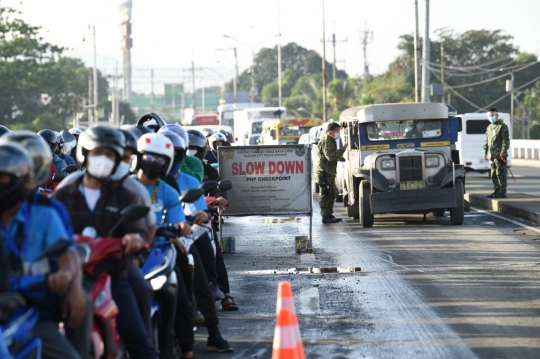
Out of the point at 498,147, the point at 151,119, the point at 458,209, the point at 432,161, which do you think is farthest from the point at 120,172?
the point at 498,147

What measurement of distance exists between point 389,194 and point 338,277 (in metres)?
6.99

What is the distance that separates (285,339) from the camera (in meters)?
6.69

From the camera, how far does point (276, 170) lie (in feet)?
52.4

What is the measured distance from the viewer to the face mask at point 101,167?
20.3ft

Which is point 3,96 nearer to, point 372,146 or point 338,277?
point 372,146

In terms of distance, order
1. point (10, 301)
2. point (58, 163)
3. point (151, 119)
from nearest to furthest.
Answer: point (10, 301), point (151, 119), point (58, 163)

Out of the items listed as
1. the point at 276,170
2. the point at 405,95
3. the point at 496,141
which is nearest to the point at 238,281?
the point at 276,170

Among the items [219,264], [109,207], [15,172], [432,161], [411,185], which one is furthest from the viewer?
[432,161]

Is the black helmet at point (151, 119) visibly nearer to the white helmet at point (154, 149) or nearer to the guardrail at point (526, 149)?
the white helmet at point (154, 149)

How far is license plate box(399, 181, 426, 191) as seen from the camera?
65.6 feet

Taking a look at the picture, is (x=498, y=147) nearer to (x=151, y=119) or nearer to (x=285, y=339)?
(x=151, y=119)

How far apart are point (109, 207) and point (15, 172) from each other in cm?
127

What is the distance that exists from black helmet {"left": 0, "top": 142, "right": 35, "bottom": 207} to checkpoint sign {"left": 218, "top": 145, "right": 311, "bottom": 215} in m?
10.7

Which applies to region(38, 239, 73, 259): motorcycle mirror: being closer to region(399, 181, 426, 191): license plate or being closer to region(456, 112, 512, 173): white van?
region(399, 181, 426, 191): license plate
